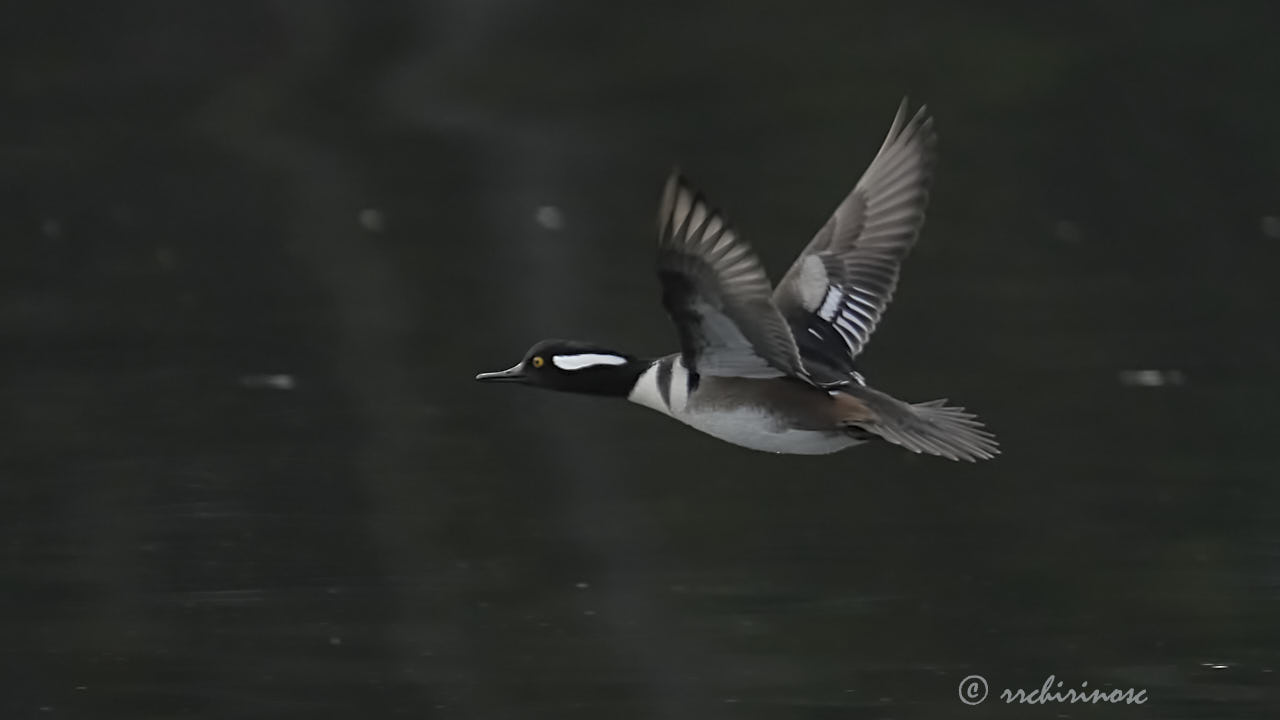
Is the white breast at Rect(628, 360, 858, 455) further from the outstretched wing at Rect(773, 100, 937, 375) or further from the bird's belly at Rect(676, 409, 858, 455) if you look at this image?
the outstretched wing at Rect(773, 100, 937, 375)

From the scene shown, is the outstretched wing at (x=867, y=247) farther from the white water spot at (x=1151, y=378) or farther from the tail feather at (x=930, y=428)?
the white water spot at (x=1151, y=378)

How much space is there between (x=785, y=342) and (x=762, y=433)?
0.54 metres

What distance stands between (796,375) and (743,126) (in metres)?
14.4

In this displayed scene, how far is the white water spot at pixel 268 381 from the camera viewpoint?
1334cm

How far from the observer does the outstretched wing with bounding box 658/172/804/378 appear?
300 inches

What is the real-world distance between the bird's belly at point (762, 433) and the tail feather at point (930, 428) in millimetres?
189

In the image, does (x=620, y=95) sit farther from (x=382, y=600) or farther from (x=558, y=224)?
(x=382, y=600)

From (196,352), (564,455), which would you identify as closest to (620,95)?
(196,352)

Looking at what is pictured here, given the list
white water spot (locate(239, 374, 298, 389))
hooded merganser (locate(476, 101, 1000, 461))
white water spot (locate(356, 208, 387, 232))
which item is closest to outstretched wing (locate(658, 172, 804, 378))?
hooded merganser (locate(476, 101, 1000, 461))

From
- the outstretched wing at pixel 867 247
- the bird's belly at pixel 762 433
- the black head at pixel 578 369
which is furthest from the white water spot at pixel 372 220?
the bird's belly at pixel 762 433

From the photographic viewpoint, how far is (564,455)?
1202 cm

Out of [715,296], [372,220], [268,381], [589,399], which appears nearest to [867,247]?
[715,296]

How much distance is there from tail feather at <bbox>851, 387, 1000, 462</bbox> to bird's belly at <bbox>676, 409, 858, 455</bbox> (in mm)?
189

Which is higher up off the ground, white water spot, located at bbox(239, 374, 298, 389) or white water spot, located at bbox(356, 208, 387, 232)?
white water spot, located at bbox(356, 208, 387, 232)
